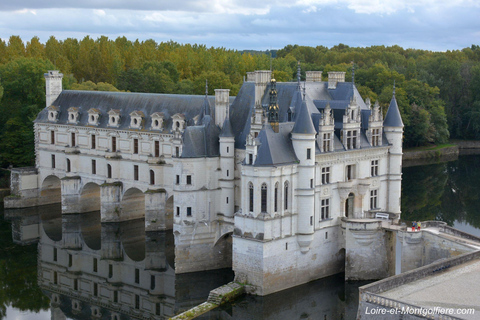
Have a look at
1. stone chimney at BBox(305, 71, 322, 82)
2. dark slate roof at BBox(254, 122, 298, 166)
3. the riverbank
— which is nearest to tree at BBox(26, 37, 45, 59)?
the riverbank

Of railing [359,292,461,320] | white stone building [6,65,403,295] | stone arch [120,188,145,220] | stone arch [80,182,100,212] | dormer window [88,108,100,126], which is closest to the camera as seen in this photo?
railing [359,292,461,320]

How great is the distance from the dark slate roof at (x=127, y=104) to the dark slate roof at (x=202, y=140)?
10.5ft

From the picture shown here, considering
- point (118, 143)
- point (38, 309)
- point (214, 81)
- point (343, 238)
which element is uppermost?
point (214, 81)

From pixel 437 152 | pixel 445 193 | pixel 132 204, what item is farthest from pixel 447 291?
pixel 437 152

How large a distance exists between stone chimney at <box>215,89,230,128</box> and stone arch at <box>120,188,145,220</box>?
12.7 metres

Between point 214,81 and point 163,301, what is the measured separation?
4933cm

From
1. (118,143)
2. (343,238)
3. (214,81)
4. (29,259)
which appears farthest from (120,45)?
(343,238)

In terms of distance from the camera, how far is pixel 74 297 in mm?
39844

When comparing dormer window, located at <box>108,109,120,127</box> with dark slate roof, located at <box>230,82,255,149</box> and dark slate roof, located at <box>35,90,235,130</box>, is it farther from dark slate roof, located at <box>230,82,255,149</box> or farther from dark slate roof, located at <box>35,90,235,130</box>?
dark slate roof, located at <box>230,82,255,149</box>

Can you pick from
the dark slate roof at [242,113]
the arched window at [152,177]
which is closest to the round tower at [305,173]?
the dark slate roof at [242,113]

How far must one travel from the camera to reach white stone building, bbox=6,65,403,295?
37.3m

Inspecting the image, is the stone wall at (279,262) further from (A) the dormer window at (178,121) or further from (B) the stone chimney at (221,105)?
(A) the dormer window at (178,121)

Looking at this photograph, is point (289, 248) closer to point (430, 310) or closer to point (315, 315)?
point (315, 315)

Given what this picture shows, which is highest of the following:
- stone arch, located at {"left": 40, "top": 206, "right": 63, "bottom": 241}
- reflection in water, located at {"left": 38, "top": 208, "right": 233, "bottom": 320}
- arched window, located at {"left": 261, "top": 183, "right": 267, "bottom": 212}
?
arched window, located at {"left": 261, "top": 183, "right": 267, "bottom": 212}
